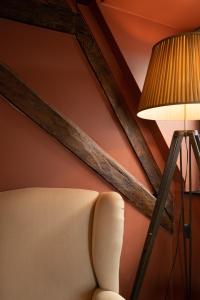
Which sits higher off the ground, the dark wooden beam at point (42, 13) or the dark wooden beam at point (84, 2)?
the dark wooden beam at point (84, 2)

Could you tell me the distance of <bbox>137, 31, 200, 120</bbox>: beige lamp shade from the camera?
1.19 metres

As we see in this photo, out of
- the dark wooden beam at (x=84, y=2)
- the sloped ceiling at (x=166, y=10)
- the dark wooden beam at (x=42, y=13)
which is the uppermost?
the dark wooden beam at (x=84, y=2)

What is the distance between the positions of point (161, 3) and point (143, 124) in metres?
0.72

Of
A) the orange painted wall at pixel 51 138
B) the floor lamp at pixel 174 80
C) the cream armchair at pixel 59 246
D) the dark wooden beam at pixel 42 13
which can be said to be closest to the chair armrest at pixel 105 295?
the cream armchair at pixel 59 246

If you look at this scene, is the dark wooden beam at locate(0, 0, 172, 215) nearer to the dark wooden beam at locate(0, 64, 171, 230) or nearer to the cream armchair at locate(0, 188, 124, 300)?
the dark wooden beam at locate(0, 64, 171, 230)

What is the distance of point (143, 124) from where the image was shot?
1.84 meters

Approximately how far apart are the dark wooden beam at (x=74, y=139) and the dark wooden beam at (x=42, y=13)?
305mm

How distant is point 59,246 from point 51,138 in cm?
60

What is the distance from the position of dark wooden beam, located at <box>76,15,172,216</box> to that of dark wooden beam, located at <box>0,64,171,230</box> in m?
0.15

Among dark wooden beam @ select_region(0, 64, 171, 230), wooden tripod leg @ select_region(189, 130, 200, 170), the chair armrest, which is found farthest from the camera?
dark wooden beam @ select_region(0, 64, 171, 230)

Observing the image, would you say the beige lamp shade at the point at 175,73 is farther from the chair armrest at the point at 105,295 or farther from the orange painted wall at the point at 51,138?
the chair armrest at the point at 105,295

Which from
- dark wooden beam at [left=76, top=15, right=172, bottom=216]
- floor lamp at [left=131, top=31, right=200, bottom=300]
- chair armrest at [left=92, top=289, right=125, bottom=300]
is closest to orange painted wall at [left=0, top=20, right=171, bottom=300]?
dark wooden beam at [left=76, top=15, right=172, bottom=216]

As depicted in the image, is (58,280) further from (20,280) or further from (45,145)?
(45,145)

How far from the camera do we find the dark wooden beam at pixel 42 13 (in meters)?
1.52
